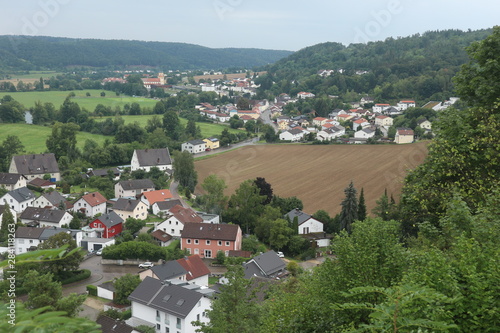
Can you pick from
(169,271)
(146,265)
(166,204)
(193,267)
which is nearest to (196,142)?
(166,204)

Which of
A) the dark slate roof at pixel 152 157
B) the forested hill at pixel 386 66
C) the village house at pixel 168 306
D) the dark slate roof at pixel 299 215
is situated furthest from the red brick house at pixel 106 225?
the forested hill at pixel 386 66

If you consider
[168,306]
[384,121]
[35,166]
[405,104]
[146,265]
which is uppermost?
[405,104]

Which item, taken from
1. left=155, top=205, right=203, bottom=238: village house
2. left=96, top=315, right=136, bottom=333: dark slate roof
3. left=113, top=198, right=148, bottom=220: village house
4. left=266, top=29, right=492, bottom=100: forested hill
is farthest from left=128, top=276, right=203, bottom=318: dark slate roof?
left=266, top=29, right=492, bottom=100: forested hill

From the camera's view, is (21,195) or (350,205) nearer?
(350,205)

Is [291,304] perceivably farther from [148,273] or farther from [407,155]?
[407,155]

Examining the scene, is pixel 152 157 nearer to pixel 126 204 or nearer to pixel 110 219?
pixel 126 204
